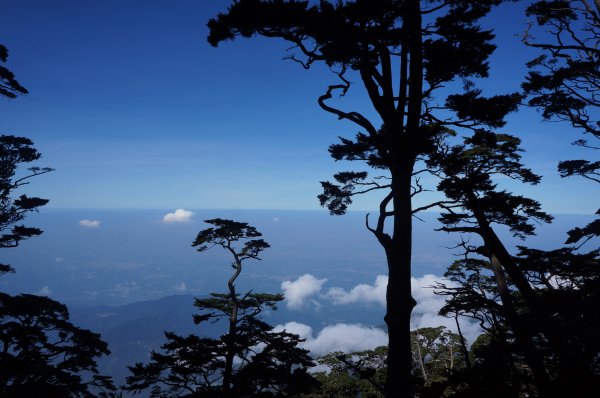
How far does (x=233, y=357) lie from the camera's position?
442 inches

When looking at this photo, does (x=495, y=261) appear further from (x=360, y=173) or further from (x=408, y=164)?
(x=408, y=164)

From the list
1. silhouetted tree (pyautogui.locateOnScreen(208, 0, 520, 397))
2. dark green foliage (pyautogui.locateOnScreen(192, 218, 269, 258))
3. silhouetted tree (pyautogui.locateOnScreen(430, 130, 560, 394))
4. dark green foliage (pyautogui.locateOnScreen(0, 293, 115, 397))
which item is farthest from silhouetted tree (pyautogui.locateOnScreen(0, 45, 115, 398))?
silhouetted tree (pyautogui.locateOnScreen(430, 130, 560, 394))

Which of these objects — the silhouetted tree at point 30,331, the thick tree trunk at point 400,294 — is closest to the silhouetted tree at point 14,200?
the silhouetted tree at point 30,331

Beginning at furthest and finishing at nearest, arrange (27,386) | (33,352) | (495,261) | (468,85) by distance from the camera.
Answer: (33,352), (495,261), (27,386), (468,85)

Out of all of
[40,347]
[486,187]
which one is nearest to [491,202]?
[486,187]

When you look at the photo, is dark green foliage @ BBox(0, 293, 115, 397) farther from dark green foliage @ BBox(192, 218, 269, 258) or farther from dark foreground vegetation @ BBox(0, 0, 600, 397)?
dark green foliage @ BBox(192, 218, 269, 258)

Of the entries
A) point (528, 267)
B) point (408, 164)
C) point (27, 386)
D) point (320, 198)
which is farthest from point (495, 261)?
point (27, 386)

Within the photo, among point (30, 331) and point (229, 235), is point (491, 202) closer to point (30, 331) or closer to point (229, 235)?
point (229, 235)

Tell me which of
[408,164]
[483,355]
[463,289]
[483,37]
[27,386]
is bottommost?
[27,386]

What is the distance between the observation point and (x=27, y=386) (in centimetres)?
939

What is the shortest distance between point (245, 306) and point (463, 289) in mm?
11799

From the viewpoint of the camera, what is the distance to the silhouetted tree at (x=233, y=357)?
4.13m

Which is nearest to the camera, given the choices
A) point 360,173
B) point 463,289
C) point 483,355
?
point 483,355

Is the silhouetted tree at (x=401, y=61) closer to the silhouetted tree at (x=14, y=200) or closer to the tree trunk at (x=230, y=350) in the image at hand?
the tree trunk at (x=230, y=350)
